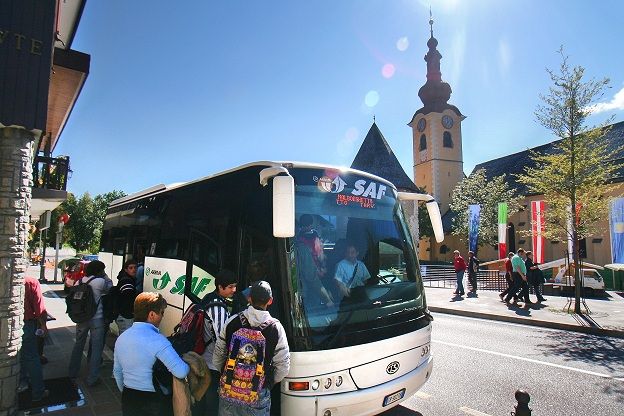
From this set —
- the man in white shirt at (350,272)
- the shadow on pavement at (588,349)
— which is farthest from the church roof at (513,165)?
the man in white shirt at (350,272)

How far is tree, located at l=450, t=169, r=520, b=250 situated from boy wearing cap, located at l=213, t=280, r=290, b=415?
4535 centimetres

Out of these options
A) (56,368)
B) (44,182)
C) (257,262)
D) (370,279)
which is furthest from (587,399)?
(44,182)

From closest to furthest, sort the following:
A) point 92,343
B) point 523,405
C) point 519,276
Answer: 1. point 523,405
2. point 92,343
3. point 519,276

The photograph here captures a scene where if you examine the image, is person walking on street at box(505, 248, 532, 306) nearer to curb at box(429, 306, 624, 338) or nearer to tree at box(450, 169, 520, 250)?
curb at box(429, 306, 624, 338)

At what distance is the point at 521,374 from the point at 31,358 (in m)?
6.96

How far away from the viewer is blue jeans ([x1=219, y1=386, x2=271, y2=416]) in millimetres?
2992

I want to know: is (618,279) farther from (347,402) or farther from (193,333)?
(193,333)

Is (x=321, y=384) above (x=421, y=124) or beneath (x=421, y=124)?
beneath

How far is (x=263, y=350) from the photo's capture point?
2965 millimetres

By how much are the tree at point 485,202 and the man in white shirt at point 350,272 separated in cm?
4404

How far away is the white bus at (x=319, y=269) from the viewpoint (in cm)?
349

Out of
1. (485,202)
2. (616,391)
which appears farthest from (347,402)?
(485,202)

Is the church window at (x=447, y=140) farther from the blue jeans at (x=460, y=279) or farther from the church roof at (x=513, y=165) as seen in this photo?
the blue jeans at (x=460, y=279)

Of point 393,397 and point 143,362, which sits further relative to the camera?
point 393,397
